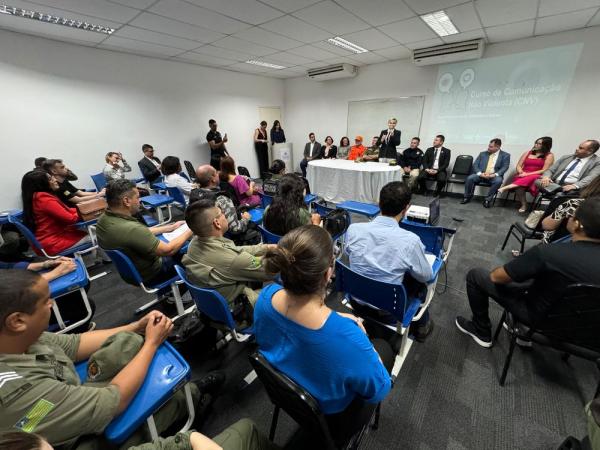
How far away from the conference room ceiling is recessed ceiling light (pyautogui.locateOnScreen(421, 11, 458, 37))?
0.08 metres

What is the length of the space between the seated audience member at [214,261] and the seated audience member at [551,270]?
1.48m

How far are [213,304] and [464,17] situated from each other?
4.78m

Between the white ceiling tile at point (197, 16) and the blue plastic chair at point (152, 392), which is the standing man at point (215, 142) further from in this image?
the blue plastic chair at point (152, 392)

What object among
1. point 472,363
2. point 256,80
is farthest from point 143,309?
point 256,80

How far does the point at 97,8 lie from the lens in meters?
2.89

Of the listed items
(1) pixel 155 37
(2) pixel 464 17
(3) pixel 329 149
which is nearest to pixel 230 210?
(1) pixel 155 37

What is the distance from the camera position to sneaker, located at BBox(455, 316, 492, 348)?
1.84m

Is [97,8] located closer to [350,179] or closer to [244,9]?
[244,9]

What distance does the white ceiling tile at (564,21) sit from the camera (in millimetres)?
3377

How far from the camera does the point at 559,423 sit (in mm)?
1354

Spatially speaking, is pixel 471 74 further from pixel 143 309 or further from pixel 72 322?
pixel 72 322

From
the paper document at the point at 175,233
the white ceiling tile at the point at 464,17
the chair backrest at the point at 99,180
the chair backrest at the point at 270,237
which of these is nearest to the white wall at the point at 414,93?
the white ceiling tile at the point at 464,17

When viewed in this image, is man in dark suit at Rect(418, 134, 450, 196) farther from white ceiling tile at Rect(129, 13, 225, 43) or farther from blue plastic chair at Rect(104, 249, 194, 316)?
blue plastic chair at Rect(104, 249, 194, 316)

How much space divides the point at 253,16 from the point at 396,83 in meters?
4.02
